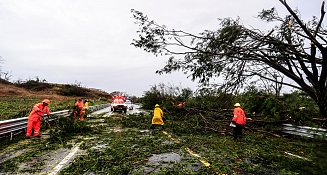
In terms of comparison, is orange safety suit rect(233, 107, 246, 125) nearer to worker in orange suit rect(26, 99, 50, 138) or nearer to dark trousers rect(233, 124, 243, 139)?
dark trousers rect(233, 124, 243, 139)

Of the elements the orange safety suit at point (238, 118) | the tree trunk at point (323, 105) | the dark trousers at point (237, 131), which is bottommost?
the dark trousers at point (237, 131)

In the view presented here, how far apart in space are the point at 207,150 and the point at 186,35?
Result: 216 inches

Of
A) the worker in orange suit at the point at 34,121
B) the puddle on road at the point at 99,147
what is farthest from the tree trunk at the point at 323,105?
the worker in orange suit at the point at 34,121

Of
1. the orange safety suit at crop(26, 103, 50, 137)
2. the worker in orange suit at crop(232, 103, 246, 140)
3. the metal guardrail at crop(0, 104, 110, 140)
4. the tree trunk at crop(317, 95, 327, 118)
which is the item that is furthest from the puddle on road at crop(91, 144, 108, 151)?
the tree trunk at crop(317, 95, 327, 118)

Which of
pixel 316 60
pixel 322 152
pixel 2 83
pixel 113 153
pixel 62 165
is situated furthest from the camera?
pixel 2 83

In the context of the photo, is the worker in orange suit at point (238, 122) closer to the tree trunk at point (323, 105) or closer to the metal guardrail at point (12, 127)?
the tree trunk at point (323, 105)

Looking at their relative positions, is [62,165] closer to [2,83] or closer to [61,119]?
[61,119]

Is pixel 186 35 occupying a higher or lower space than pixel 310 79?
higher

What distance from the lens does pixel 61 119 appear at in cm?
1183

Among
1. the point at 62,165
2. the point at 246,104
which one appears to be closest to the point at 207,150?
the point at 62,165

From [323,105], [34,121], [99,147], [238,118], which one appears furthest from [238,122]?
[34,121]

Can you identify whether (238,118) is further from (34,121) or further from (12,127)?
(12,127)

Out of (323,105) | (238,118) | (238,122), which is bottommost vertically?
(238,122)

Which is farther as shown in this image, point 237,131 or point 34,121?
point 237,131
